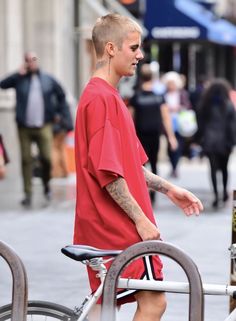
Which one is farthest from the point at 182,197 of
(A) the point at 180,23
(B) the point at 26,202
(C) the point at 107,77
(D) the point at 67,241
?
(A) the point at 180,23

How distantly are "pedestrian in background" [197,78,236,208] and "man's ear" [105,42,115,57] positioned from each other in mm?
9263

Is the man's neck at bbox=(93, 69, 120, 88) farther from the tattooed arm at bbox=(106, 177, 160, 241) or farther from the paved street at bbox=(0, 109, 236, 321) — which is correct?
the paved street at bbox=(0, 109, 236, 321)

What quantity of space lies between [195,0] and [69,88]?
Result: 11583 mm

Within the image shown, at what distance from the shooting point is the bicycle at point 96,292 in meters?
4.77

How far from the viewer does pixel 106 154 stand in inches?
197

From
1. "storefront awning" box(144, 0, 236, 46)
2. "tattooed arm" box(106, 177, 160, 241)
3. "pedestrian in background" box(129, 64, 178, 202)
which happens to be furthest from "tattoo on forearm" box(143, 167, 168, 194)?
"storefront awning" box(144, 0, 236, 46)

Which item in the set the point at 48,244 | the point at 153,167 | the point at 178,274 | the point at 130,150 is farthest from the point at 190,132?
the point at 130,150

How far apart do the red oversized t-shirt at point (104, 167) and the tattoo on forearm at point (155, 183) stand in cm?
23

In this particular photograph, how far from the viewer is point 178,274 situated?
30.3ft

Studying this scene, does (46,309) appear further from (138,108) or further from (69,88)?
(69,88)

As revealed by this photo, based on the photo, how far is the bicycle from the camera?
4770mm

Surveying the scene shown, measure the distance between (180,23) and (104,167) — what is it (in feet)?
74.0

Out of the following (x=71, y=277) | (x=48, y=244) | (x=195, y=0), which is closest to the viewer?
(x=71, y=277)

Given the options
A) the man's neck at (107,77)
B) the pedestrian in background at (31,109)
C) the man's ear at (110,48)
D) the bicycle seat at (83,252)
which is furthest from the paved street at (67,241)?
the man's ear at (110,48)
